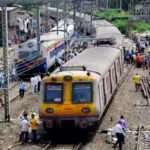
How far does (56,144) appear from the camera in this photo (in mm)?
19969

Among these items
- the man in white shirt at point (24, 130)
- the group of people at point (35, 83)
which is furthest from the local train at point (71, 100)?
the group of people at point (35, 83)

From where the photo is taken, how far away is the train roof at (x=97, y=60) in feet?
75.0

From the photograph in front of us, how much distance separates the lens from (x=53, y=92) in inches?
790

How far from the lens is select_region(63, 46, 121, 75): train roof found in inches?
900

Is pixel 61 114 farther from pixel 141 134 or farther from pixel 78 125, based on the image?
pixel 141 134

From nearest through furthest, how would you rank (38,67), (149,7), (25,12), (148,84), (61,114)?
(61,114) < (148,84) < (38,67) < (25,12) < (149,7)

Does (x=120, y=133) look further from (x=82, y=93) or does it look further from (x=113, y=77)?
(x=113, y=77)

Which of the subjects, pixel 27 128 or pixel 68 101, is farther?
pixel 27 128

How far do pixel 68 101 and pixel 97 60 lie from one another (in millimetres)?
5325

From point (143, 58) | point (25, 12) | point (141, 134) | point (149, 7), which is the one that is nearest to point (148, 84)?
point (143, 58)

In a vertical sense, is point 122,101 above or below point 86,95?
below

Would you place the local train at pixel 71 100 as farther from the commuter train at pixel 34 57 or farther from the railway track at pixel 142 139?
the commuter train at pixel 34 57

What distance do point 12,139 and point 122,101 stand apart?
921 cm

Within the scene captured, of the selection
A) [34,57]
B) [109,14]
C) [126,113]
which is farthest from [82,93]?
[109,14]
